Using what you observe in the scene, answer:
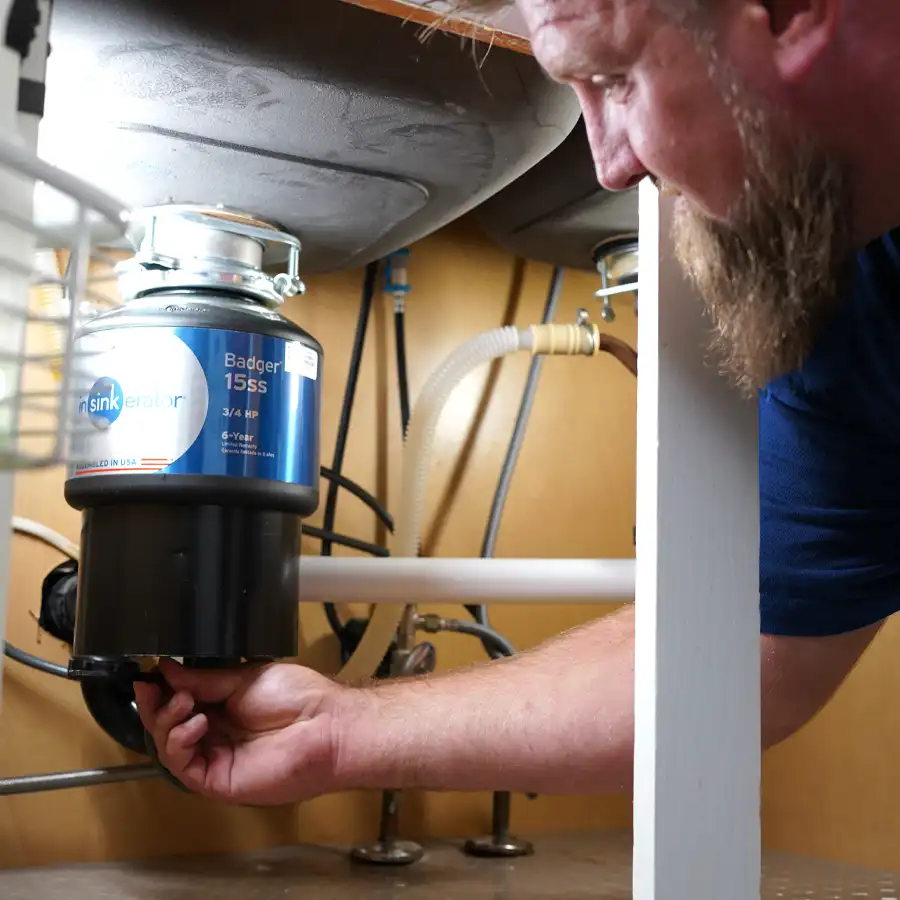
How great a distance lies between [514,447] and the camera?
1.21 m

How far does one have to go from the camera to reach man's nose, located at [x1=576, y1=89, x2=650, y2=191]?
0.51 m

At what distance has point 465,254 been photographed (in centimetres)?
125

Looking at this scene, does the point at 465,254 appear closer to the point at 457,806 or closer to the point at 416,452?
the point at 416,452

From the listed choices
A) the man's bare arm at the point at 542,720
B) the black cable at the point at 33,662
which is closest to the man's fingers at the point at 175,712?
the man's bare arm at the point at 542,720

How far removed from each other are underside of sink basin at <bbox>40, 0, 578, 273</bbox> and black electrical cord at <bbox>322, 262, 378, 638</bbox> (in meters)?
0.26

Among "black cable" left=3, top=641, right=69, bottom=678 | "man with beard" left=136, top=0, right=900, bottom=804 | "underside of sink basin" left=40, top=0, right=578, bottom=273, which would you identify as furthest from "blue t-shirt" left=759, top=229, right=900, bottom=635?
"black cable" left=3, top=641, right=69, bottom=678

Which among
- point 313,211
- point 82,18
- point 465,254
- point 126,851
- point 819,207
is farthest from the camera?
point 465,254

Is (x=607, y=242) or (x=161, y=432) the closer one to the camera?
(x=161, y=432)

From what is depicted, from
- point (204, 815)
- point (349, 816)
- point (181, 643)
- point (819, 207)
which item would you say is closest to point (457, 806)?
point (349, 816)

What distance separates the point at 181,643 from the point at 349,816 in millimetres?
505

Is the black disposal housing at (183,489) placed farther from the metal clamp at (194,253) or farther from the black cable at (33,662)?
the black cable at (33,662)

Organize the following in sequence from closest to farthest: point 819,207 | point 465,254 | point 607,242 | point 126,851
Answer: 1. point 819,207
2. point 126,851
3. point 607,242
4. point 465,254

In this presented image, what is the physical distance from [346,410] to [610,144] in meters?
0.67

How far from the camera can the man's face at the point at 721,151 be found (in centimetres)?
46
